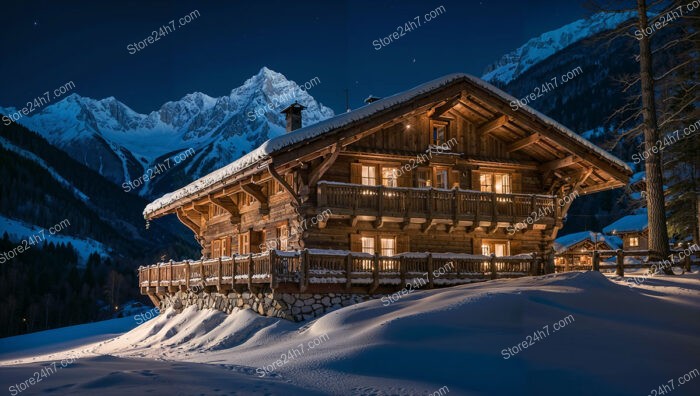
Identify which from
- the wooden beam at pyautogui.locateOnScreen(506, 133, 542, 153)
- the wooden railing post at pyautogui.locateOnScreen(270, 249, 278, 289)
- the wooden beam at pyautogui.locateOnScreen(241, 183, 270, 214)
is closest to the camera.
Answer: the wooden railing post at pyautogui.locateOnScreen(270, 249, 278, 289)

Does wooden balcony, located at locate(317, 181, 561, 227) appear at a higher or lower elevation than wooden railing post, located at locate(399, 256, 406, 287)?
higher

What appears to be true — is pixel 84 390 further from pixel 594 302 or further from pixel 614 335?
pixel 594 302

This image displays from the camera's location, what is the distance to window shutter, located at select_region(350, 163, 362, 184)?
80.1 feet

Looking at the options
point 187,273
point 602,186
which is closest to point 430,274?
point 187,273

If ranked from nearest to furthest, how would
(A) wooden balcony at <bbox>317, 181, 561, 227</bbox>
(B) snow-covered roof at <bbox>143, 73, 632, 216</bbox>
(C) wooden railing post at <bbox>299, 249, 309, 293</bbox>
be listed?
1. (C) wooden railing post at <bbox>299, 249, 309, 293</bbox>
2. (B) snow-covered roof at <bbox>143, 73, 632, 216</bbox>
3. (A) wooden balcony at <bbox>317, 181, 561, 227</bbox>

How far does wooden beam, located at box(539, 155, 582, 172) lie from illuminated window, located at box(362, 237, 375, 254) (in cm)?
965

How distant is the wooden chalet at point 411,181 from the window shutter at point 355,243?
4 centimetres

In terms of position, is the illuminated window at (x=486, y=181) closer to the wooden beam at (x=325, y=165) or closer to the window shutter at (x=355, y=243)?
the window shutter at (x=355, y=243)

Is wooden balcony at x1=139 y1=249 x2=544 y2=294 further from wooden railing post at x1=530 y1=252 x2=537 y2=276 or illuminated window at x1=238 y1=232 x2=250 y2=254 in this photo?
illuminated window at x1=238 y1=232 x2=250 y2=254

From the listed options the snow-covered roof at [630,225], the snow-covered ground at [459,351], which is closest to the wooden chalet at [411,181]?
the snow-covered ground at [459,351]

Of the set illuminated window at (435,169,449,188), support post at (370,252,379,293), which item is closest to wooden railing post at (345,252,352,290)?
support post at (370,252,379,293)

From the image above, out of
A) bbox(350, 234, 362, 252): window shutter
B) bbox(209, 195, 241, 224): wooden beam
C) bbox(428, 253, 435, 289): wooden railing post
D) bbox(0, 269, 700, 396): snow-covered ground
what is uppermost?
bbox(209, 195, 241, 224): wooden beam

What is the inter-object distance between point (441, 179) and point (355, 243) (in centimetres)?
541

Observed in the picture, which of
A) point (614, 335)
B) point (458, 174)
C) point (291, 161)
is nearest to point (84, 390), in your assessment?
point (614, 335)
